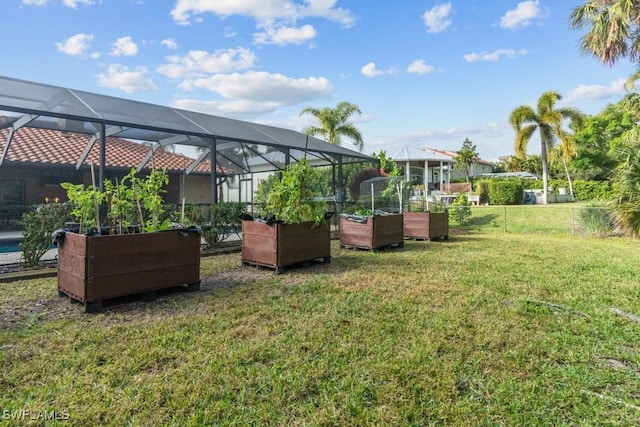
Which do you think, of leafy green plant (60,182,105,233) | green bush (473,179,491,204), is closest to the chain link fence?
green bush (473,179,491,204)

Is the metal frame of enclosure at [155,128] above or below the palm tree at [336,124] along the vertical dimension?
below

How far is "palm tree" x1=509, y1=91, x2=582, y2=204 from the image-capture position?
20728 millimetres

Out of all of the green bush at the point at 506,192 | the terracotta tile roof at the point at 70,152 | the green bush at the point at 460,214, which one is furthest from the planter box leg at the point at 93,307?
the green bush at the point at 506,192

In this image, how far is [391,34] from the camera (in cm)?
1070

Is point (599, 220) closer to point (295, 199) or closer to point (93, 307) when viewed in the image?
point (295, 199)

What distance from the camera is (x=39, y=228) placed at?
205 inches

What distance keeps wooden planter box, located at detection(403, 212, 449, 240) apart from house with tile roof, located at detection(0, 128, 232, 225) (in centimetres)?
624

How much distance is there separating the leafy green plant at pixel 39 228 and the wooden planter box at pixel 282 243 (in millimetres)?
2845

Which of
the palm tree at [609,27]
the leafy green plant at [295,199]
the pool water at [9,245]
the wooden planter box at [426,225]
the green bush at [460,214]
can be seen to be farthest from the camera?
the green bush at [460,214]

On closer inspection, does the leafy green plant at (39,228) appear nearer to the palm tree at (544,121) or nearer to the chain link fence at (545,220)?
the chain link fence at (545,220)

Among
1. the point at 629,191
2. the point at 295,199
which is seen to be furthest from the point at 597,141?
the point at 295,199

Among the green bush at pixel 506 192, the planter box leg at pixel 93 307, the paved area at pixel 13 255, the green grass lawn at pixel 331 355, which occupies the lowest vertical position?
the green grass lawn at pixel 331 355

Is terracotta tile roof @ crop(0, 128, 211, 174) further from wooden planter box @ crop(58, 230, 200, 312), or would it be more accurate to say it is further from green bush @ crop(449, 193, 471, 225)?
green bush @ crop(449, 193, 471, 225)

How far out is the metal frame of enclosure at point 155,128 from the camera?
6398 millimetres
